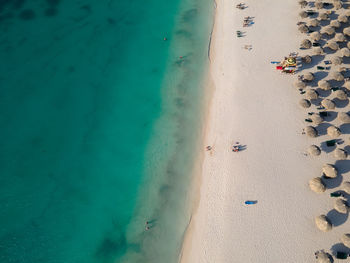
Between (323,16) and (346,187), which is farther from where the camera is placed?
(323,16)

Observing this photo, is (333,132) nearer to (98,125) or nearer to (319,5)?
(319,5)

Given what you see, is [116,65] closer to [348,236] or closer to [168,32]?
[168,32]

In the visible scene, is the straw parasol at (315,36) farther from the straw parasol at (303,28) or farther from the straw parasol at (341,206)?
the straw parasol at (341,206)

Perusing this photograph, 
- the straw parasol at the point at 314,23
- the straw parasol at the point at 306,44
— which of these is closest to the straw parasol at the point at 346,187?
the straw parasol at the point at 306,44

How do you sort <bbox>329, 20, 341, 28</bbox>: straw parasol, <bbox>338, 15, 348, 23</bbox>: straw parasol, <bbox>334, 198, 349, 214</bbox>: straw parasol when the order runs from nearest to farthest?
1. <bbox>334, 198, 349, 214</bbox>: straw parasol
2. <bbox>329, 20, 341, 28</bbox>: straw parasol
3. <bbox>338, 15, 348, 23</bbox>: straw parasol

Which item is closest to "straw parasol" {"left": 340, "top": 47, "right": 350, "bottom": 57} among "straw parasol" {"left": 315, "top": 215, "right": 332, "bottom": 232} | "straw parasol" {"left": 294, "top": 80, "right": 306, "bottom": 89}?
"straw parasol" {"left": 294, "top": 80, "right": 306, "bottom": 89}

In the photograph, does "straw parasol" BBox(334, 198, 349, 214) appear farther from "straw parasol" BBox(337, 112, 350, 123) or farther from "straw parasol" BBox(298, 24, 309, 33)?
"straw parasol" BBox(298, 24, 309, 33)

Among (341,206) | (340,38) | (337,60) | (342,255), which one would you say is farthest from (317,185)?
(340,38)
